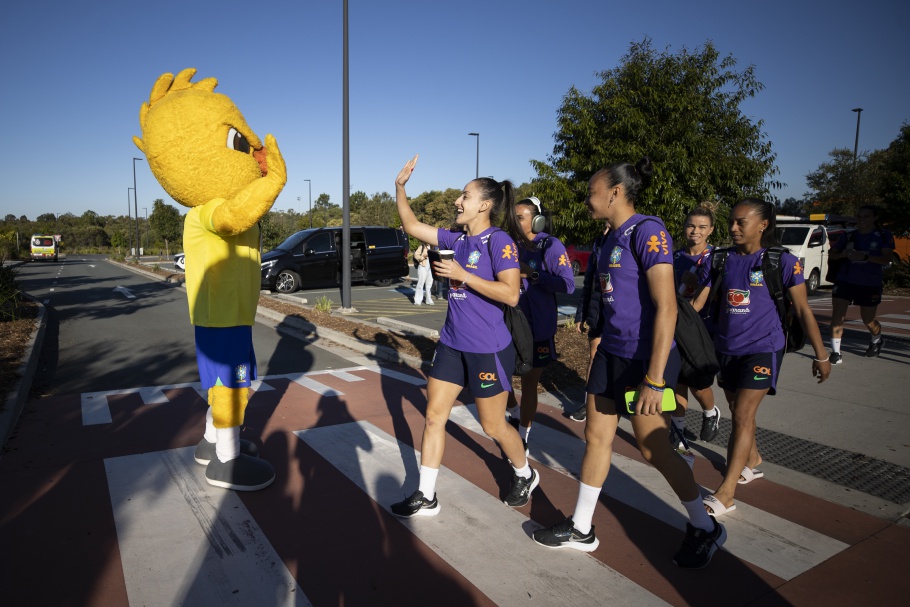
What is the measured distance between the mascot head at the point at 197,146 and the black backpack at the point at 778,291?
3.17 m

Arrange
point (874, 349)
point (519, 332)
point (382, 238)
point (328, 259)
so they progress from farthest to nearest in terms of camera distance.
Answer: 1. point (382, 238)
2. point (328, 259)
3. point (874, 349)
4. point (519, 332)

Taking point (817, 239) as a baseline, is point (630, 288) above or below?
below

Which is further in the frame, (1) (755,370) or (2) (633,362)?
(1) (755,370)

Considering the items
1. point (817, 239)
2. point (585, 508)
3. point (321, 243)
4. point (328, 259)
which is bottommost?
point (585, 508)

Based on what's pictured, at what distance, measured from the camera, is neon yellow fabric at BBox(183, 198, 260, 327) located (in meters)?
3.75

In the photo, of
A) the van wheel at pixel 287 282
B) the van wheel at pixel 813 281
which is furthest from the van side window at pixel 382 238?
the van wheel at pixel 813 281

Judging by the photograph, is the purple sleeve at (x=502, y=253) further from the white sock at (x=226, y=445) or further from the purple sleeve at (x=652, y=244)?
the white sock at (x=226, y=445)

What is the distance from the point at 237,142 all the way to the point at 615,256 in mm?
2555

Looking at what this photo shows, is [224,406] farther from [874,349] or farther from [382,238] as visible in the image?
[382,238]

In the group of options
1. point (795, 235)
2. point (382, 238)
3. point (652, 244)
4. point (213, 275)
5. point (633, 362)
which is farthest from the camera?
point (382, 238)

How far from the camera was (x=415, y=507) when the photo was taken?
3.36 m

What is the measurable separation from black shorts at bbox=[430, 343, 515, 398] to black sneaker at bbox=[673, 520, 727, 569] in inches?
46.7

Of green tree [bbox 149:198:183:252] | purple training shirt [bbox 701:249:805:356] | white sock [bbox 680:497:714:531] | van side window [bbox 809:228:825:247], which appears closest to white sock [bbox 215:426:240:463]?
white sock [bbox 680:497:714:531]

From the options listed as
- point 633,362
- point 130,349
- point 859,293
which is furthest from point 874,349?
point 130,349
